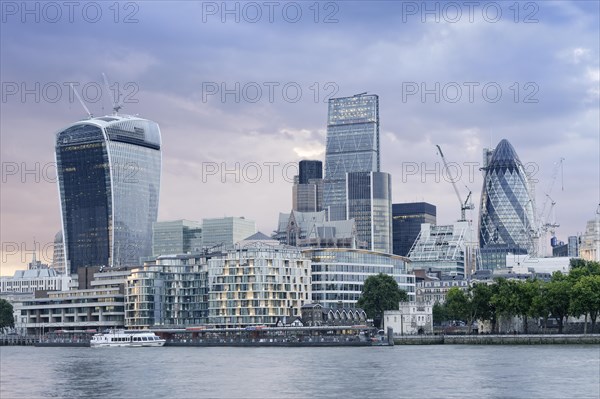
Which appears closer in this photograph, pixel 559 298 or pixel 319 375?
pixel 319 375

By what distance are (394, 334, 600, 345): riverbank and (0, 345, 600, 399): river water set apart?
62.0 feet

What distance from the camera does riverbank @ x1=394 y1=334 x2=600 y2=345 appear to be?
169 m

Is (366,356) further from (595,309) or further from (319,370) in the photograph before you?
(595,309)

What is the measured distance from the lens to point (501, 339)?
175125 millimetres

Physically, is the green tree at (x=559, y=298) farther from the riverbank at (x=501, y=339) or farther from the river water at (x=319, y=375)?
the river water at (x=319, y=375)

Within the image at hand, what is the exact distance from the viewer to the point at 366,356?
14062 centimetres

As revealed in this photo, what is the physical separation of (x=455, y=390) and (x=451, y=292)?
104 m

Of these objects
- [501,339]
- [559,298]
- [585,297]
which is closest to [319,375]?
[501,339]

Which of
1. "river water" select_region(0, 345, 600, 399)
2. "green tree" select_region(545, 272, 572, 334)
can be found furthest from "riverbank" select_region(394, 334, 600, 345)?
"river water" select_region(0, 345, 600, 399)

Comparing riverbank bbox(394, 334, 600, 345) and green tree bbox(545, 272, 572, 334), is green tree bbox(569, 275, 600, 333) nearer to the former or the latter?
green tree bbox(545, 272, 572, 334)

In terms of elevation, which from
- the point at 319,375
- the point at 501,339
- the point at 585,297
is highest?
the point at 585,297

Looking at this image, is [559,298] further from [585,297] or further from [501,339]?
[501,339]

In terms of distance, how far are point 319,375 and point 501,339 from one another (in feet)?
245

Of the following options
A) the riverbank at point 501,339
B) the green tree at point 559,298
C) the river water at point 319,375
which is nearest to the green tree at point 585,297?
the green tree at point 559,298
